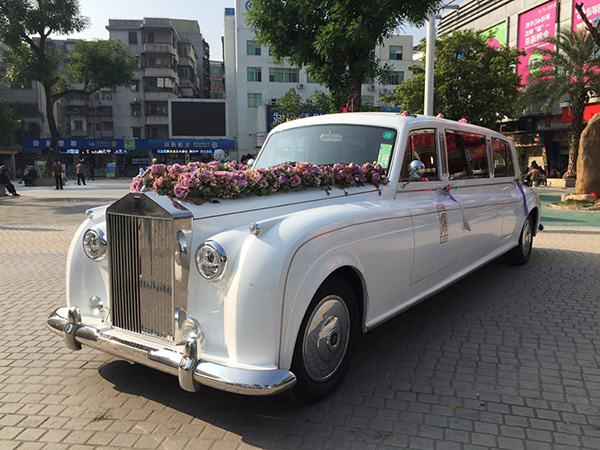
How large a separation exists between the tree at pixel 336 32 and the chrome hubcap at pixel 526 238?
19.2ft

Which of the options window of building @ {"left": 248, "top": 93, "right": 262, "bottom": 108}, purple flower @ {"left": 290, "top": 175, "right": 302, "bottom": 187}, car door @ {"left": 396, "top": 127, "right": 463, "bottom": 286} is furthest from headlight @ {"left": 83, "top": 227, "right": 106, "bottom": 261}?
window of building @ {"left": 248, "top": 93, "right": 262, "bottom": 108}

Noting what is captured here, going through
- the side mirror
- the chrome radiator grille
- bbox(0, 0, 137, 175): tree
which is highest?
bbox(0, 0, 137, 175): tree

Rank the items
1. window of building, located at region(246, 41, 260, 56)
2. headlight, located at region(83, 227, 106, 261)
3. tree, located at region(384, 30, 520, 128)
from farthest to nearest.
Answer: window of building, located at region(246, 41, 260, 56)
tree, located at region(384, 30, 520, 128)
headlight, located at region(83, 227, 106, 261)

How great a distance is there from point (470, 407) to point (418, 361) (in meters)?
0.73

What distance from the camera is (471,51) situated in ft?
94.6

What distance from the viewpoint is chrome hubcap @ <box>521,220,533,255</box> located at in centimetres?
692

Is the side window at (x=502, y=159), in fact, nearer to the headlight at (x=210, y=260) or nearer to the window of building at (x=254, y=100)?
the headlight at (x=210, y=260)

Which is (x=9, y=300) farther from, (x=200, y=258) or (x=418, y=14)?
(x=418, y=14)

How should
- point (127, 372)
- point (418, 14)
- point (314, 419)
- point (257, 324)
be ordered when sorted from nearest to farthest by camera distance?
point (257, 324) < point (314, 419) < point (127, 372) < point (418, 14)

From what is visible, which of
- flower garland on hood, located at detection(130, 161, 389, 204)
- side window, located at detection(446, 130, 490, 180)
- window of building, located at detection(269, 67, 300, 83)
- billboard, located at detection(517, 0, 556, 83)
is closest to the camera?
flower garland on hood, located at detection(130, 161, 389, 204)

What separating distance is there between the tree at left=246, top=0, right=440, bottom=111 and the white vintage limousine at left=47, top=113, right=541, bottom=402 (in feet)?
24.4

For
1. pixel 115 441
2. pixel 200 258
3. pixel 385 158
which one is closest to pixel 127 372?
pixel 115 441

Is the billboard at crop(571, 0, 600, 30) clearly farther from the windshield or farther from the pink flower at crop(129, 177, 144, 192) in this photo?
the pink flower at crop(129, 177, 144, 192)

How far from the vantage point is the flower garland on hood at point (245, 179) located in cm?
301
